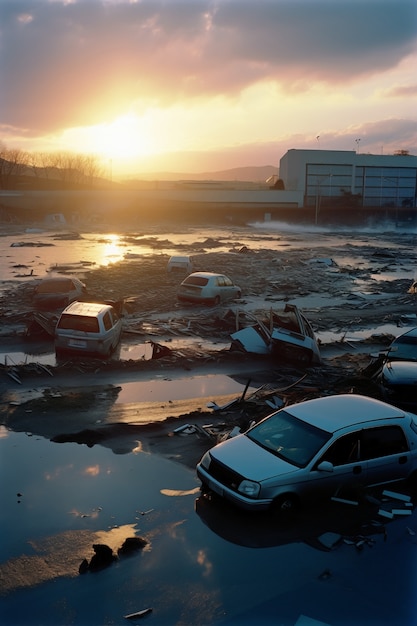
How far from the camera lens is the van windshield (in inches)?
583

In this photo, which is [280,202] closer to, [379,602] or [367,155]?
[367,155]

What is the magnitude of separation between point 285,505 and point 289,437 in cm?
113

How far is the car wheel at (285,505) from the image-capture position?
25.3 ft

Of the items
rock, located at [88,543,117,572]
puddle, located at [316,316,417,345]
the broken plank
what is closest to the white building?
puddle, located at [316,316,417,345]

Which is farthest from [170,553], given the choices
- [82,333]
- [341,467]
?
[82,333]

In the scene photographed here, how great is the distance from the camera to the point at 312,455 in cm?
812

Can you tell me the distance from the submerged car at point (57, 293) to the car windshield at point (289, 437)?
1407 centimetres

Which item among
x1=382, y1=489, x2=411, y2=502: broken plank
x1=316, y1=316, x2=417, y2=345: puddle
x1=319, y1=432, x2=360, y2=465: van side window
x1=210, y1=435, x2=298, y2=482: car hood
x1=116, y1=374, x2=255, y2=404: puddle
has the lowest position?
x1=382, y1=489, x2=411, y2=502: broken plank

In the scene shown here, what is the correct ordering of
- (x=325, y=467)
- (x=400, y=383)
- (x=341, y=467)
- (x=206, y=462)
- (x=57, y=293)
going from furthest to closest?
(x=57, y=293)
(x=400, y=383)
(x=206, y=462)
(x=341, y=467)
(x=325, y=467)

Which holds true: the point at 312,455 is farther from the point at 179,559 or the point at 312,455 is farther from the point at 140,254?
the point at 140,254

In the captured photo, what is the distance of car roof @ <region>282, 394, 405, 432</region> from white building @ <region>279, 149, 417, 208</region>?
86.8m

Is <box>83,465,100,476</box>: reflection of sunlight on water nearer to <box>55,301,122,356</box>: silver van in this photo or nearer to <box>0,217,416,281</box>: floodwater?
<box>55,301,122,356</box>: silver van

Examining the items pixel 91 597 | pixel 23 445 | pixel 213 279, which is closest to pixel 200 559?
pixel 91 597

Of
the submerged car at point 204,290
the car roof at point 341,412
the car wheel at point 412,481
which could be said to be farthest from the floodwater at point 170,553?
the submerged car at point 204,290
